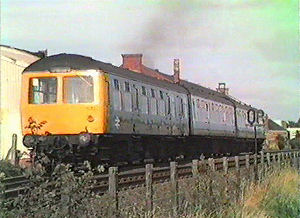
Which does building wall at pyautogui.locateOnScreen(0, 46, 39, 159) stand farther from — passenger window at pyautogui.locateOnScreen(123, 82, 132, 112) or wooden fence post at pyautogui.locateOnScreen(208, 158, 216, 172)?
wooden fence post at pyautogui.locateOnScreen(208, 158, 216, 172)

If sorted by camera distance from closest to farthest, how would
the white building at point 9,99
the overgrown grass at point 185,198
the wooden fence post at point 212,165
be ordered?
1. the overgrown grass at point 185,198
2. the wooden fence post at point 212,165
3. the white building at point 9,99

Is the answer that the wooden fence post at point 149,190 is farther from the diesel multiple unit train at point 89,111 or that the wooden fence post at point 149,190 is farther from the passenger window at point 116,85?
the passenger window at point 116,85

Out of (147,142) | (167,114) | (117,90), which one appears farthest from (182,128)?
(117,90)

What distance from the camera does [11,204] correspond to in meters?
6.39

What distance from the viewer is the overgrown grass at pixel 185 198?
6.59 meters

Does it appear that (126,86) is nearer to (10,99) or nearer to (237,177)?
(237,177)

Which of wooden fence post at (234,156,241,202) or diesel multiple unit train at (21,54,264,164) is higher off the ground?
diesel multiple unit train at (21,54,264,164)

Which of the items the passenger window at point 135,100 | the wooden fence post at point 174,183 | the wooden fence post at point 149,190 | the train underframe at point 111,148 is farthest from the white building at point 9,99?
the wooden fence post at point 149,190

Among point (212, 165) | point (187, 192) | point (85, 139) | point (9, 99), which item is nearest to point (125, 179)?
point (187, 192)

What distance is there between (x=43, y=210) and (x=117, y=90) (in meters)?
10.3

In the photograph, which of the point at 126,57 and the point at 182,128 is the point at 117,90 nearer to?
the point at 182,128

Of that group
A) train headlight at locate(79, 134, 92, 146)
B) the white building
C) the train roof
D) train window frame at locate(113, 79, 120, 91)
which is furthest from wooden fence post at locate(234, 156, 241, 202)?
the white building

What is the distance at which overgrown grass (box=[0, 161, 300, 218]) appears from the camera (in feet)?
21.6

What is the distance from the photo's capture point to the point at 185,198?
33.8ft
